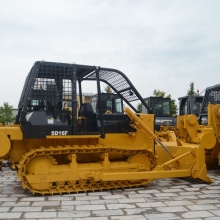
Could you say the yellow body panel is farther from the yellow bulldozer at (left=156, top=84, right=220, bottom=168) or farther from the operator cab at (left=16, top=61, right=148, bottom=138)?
the yellow bulldozer at (left=156, top=84, right=220, bottom=168)

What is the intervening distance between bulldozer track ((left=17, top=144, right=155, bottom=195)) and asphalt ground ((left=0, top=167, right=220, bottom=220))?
0.15 metres

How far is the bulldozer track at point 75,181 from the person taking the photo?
6.14 metres

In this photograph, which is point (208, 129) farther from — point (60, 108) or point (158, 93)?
point (158, 93)

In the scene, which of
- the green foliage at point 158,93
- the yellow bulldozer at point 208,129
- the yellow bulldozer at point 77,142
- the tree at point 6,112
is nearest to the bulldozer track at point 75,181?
A: the yellow bulldozer at point 77,142

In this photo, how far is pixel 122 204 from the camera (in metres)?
5.50

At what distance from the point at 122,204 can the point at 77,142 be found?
6.12 ft

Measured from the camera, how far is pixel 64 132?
637cm

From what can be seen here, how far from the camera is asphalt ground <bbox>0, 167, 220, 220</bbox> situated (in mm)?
4855

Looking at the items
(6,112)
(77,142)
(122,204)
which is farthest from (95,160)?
(6,112)

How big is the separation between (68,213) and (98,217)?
507mm

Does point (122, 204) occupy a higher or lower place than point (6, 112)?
lower

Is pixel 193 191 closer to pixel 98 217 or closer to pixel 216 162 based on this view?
pixel 98 217

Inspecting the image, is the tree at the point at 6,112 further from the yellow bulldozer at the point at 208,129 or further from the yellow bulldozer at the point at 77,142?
the yellow bulldozer at the point at 77,142

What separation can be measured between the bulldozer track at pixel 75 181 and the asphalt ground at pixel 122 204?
0.15 metres
